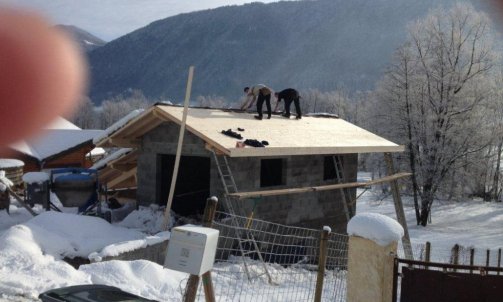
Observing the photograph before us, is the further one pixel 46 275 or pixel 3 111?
pixel 46 275

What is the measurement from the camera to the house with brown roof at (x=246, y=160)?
37.6 feet

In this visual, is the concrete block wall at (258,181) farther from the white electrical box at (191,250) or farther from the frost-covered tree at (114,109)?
the frost-covered tree at (114,109)

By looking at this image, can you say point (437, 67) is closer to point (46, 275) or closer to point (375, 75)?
point (46, 275)

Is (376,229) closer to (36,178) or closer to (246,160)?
(246,160)

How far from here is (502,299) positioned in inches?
195

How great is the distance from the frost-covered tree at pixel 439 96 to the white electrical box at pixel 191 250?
28289 millimetres

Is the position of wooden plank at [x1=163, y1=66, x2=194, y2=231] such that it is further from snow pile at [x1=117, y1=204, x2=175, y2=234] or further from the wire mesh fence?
the wire mesh fence

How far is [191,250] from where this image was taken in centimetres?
326

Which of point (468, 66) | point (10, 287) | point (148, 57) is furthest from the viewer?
point (148, 57)

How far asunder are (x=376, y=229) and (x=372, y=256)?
0.31 meters

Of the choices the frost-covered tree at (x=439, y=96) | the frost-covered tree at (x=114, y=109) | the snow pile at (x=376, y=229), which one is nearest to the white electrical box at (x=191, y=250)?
the snow pile at (x=376, y=229)

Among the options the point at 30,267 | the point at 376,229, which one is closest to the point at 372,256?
the point at 376,229

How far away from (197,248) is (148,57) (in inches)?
7408

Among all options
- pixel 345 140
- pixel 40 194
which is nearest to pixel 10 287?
pixel 40 194
